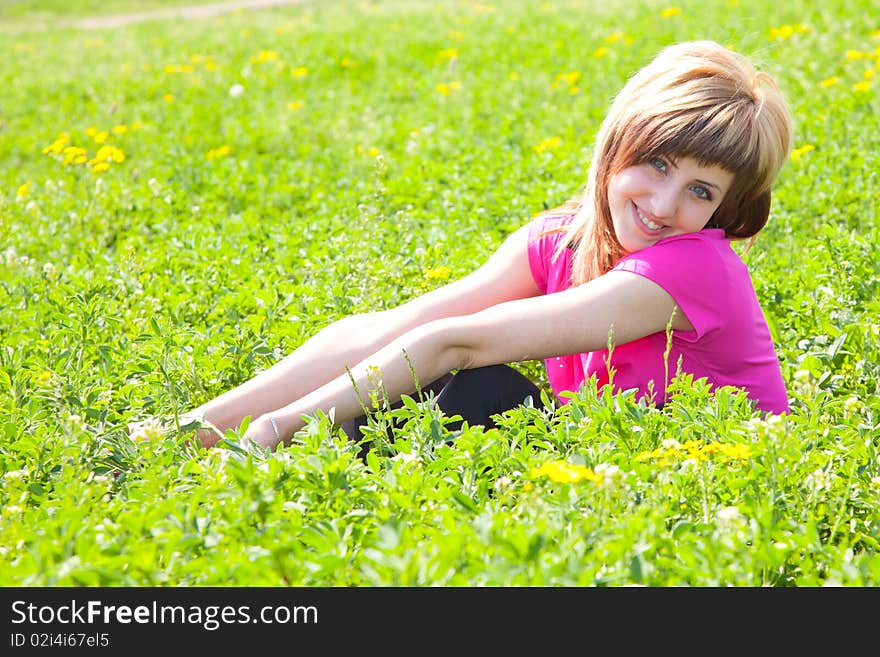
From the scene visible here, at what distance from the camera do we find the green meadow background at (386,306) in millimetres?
2207

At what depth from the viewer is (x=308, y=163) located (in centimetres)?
687

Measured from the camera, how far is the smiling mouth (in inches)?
133

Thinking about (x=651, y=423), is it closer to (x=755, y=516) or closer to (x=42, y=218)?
(x=755, y=516)

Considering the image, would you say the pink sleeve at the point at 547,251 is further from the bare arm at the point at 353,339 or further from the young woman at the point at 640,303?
the young woman at the point at 640,303

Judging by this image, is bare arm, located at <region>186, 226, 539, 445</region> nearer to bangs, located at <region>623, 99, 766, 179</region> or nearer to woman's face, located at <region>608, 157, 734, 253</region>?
woman's face, located at <region>608, 157, 734, 253</region>

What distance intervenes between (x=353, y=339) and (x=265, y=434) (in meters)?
0.70

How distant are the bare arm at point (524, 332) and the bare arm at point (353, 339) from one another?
9 cm

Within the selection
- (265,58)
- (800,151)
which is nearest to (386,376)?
(800,151)

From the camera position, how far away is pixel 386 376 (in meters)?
3.10

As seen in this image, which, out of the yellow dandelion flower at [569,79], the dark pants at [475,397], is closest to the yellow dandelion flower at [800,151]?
the yellow dandelion flower at [569,79]

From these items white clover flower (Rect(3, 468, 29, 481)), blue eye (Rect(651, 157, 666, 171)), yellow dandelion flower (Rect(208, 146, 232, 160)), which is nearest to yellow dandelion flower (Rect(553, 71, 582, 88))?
yellow dandelion flower (Rect(208, 146, 232, 160))

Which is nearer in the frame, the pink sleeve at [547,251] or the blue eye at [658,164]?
the blue eye at [658,164]

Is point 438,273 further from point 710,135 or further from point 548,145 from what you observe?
point 548,145

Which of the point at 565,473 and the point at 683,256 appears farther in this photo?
the point at 683,256
